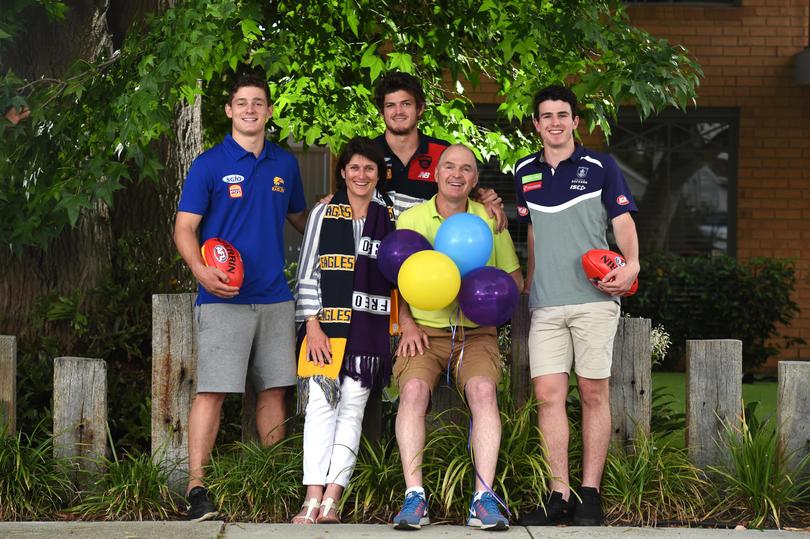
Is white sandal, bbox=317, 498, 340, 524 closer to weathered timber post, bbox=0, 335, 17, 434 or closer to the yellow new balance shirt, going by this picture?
the yellow new balance shirt

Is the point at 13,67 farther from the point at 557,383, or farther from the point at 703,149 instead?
the point at 703,149

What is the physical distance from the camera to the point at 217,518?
5.15 meters

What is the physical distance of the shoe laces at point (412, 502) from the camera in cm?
486

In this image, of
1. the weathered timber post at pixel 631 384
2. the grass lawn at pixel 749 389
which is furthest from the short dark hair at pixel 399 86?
the grass lawn at pixel 749 389

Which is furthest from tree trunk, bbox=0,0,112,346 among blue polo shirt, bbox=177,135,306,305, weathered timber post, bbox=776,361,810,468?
weathered timber post, bbox=776,361,810,468

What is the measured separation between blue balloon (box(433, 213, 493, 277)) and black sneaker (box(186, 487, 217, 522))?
1625mm

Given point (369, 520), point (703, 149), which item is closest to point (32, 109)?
point (369, 520)

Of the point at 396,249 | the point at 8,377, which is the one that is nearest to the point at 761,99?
the point at 396,249

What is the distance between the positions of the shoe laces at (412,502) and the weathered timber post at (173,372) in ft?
4.00

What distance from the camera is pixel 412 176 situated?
18.3 ft

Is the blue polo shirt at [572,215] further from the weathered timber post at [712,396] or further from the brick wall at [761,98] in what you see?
the brick wall at [761,98]

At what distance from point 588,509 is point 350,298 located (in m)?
1.51

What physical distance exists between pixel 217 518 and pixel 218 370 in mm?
718

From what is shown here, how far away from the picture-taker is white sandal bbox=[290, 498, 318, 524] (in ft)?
16.5
